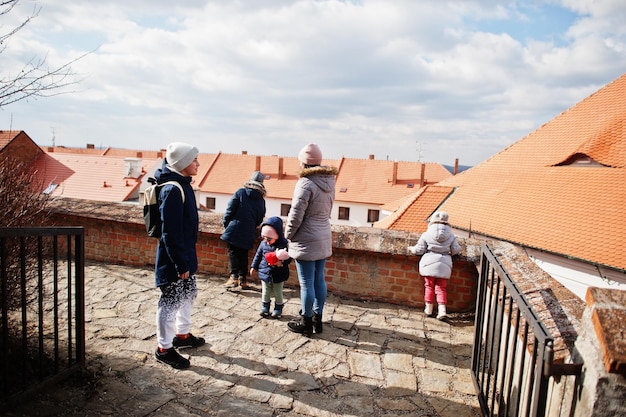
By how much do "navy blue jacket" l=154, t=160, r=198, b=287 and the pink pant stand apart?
8.76 feet

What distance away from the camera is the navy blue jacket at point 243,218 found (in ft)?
16.9

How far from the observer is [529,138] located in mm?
26281

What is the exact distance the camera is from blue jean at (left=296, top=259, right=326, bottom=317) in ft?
13.2

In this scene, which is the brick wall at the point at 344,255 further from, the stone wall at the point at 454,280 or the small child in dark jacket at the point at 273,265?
the small child in dark jacket at the point at 273,265

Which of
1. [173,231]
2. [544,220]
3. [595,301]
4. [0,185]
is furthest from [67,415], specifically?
[544,220]

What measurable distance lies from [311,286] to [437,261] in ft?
5.01

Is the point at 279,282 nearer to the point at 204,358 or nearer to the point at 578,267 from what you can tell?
the point at 204,358

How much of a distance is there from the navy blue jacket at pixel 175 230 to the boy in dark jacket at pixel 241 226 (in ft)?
5.73

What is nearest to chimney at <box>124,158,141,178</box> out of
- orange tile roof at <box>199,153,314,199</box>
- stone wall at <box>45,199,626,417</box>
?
orange tile roof at <box>199,153,314,199</box>

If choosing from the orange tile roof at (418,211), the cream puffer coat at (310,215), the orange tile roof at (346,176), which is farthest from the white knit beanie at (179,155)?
the orange tile roof at (346,176)

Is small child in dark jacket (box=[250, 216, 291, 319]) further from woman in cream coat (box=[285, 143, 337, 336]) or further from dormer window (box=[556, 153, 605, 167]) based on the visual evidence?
dormer window (box=[556, 153, 605, 167])

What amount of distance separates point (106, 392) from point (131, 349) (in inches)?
26.1

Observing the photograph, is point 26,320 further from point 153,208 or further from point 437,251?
point 437,251

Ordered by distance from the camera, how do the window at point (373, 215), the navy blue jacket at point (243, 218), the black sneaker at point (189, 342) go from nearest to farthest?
1. the black sneaker at point (189, 342)
2. the navy blue jacket at point (243, 218)
3. the window at point (373, 215)
